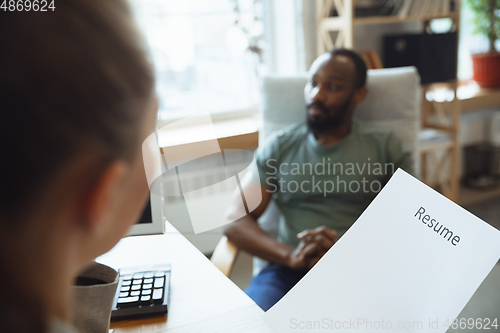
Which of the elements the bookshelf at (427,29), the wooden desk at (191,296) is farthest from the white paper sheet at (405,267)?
the bookshelf at (427,29)

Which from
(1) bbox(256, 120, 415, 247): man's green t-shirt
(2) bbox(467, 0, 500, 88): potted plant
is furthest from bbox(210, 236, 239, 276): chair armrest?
(2) bbox(467, 0, 500, 88): potted plant

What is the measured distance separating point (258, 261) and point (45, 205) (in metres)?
1.37

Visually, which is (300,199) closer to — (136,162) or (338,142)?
(338,142)

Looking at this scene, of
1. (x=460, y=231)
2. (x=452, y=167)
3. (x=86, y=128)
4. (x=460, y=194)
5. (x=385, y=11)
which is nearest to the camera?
(x=86, y=128)

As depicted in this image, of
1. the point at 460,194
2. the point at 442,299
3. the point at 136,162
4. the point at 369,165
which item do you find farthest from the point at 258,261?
the point at 460,194

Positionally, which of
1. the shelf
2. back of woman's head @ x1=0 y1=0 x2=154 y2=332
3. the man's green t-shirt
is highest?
the shelf

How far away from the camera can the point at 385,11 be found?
2443mm

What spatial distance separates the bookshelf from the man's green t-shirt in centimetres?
83

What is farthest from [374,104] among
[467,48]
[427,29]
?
[467,48]

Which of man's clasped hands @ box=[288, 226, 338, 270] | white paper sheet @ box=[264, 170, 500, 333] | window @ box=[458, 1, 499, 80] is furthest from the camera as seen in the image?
window @ box=[458, 1, 499, 80]

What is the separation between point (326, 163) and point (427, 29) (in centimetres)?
160

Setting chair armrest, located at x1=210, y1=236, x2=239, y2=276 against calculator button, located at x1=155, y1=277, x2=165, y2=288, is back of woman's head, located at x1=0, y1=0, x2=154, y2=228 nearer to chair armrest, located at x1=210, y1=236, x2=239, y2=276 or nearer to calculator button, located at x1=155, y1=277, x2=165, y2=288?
calculator button, located at x1=155, y1=277, x2=165, y2=288

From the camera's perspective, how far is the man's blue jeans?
1250mm

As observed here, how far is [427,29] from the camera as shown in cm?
271
